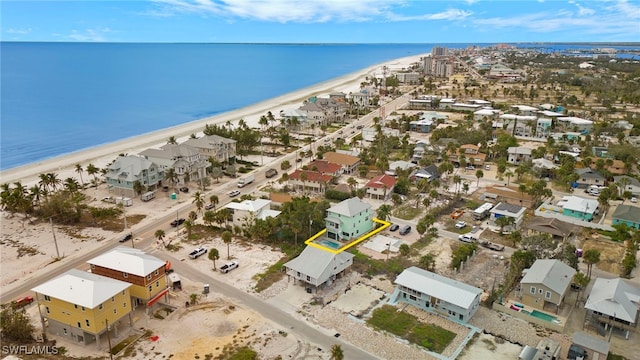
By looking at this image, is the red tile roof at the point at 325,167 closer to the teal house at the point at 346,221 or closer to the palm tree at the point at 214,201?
the palm tree at the point at 214,201

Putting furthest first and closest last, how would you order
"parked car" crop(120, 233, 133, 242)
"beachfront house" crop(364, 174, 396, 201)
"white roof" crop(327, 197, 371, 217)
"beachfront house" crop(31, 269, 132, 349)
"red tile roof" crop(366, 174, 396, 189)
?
"red tile roof" crop(366, 174, 396, 189) → "beachfront house" crop(364, 174, 396, 201) → "parked car" crop(120, 233, 133, 242) → "white roof" crop(327, 197, 371, 217) → "beachfront house" crop(31, 269, 132, 349)

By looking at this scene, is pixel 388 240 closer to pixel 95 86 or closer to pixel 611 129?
pixel 611 129

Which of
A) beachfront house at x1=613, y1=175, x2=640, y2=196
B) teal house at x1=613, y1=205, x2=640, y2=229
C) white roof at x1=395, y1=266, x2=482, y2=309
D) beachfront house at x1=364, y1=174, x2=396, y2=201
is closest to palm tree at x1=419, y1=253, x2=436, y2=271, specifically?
white roof at x1=395, y1=266, x2=482, y2=309

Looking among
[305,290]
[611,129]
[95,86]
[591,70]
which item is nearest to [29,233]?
[305,290]

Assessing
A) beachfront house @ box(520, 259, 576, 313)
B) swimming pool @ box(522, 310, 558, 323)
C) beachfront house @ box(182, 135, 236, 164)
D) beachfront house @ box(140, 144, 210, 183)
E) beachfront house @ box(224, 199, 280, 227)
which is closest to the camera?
swimming pool @ box(522, 310, 558, 323)

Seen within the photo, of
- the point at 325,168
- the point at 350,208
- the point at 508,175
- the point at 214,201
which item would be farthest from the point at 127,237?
the point at 508,175

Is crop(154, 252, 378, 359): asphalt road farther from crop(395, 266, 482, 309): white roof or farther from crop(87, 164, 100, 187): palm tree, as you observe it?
crop(87, 164, 100, 187): palm tree
